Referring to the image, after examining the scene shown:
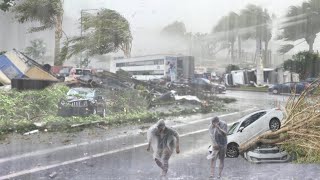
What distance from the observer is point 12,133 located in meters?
4.97

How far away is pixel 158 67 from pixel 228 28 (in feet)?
Answer: 2.81

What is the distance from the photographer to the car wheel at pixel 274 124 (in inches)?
204

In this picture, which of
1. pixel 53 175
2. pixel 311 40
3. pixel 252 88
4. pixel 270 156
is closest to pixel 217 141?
pixel 270 156

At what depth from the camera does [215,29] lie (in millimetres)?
5184

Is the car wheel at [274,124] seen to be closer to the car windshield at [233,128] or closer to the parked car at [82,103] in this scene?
the car windshield at [233,128]

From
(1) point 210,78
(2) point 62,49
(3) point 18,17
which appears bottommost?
(1) point 210,78

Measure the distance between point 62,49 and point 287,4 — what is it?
2.46 meters

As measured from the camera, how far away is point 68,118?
5078mm

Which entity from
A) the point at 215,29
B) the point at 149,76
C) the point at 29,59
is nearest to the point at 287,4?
the point at 215,29

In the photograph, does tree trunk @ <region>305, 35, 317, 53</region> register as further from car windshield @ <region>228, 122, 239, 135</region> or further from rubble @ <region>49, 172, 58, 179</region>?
rubble @ <region>49, 172, 58, 179</region>

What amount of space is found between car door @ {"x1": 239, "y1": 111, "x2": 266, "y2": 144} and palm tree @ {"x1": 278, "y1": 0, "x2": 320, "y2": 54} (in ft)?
2.50

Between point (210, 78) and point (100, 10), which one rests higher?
point (100, 10)

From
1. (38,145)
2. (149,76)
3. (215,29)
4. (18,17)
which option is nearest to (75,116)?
(38,145)

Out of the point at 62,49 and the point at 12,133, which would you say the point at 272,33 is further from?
the point at 12,133
